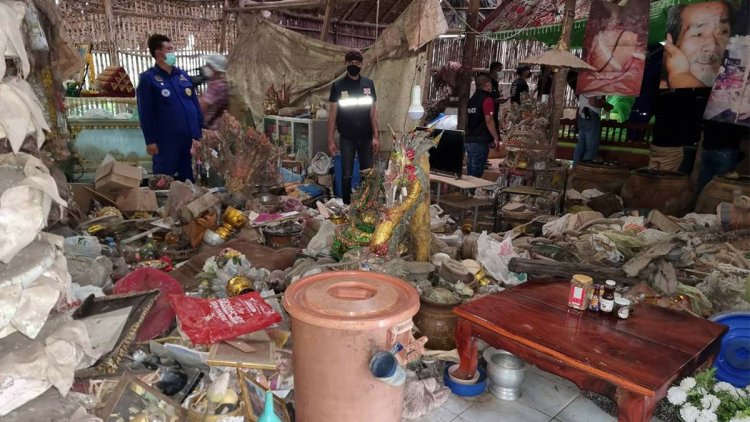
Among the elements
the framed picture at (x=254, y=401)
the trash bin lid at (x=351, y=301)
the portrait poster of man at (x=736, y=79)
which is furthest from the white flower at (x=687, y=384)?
the portrait poster of man at (x=736, y=79)

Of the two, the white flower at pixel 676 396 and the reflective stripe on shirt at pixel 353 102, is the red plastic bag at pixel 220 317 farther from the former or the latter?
the reflective stripe on shirt at pixel 353 102

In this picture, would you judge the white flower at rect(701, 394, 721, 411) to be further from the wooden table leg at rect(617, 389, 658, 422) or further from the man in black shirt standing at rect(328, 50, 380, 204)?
the man in black shirt standing at rect(328, 50, 380, 204)

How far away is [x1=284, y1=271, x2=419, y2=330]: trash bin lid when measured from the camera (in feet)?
6.34

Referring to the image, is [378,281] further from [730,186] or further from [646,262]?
[730,186]

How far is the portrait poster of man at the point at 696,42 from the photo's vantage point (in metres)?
5.40

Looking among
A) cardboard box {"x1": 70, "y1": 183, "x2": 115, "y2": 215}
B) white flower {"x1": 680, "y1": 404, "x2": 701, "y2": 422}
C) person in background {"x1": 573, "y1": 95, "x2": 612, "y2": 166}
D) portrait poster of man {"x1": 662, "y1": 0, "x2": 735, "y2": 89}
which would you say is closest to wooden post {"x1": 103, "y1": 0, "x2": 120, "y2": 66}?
cardboard box {"x1": 70, "y1": 183, "x2": 115, "y2": 215}

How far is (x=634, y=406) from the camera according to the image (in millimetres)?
1975

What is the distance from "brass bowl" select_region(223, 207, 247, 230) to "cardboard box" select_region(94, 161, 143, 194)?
61.6 inches

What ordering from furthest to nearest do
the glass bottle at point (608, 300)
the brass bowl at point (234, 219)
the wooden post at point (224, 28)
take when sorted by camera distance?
the wooden post at point (224, 28)
the brass bowl at point (234, 219)
the glass bottle at point (608, 300)

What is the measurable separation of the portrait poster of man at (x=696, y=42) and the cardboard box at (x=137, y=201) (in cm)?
635

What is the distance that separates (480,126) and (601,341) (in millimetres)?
5115

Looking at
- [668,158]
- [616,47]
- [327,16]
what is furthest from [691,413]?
[327,16]

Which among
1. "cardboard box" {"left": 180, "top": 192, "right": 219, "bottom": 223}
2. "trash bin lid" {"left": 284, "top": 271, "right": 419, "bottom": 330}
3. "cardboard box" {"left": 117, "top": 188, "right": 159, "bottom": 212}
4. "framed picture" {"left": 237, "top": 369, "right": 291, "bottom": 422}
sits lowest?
"framed picture" {"left": 237, "top": 369, "right": 291, "bottom": 422}

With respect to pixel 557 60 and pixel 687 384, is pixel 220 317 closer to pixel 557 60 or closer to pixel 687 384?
pixel 687 384
